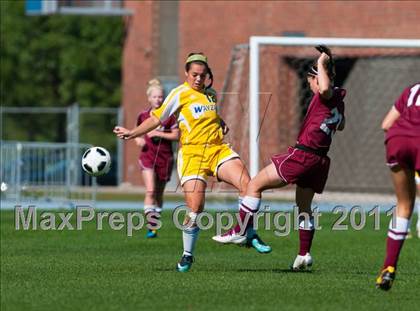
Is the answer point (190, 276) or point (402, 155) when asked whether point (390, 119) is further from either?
point (190, 276)

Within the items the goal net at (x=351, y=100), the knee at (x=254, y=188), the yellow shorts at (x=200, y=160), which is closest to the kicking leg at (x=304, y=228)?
the knee at (x=254, y=188)

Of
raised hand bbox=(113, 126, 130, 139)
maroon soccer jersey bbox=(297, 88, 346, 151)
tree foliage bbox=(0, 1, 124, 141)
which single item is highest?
maroon soccer jersey bbox=(297, 88, 346, 151)

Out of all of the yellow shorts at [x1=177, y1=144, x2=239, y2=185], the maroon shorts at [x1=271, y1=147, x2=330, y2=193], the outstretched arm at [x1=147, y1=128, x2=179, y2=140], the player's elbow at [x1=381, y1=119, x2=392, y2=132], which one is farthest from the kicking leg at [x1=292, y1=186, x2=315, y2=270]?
the outstretched arm at [x1=147, y1=128, x2=179, y2=140]

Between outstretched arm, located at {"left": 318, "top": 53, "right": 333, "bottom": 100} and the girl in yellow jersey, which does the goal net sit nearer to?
the girl in yellow jersey

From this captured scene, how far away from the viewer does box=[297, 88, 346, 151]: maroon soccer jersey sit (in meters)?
11.3

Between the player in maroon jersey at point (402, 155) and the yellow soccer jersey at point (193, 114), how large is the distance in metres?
2.78

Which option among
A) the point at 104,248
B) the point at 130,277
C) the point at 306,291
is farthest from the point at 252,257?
the point at 306,291

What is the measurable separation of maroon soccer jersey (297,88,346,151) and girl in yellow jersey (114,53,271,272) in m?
0.94

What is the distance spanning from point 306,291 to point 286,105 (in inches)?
803

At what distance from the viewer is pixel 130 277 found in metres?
11.1

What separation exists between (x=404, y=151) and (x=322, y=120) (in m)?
1.91

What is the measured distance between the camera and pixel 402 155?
9.49 meters

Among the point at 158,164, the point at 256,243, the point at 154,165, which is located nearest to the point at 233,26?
the point at 158,164

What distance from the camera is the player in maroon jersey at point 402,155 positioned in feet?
31.1
